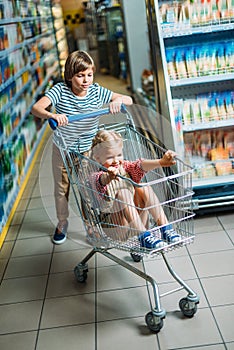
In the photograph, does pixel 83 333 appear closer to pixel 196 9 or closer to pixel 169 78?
pixel 169 78

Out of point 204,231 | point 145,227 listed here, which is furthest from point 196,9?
point 145,227

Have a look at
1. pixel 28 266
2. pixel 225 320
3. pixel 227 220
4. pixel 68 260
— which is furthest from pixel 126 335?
pixel 227 220

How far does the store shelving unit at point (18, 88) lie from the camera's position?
4.57 meters

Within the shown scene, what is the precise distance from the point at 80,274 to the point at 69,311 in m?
0.32

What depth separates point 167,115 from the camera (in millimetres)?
3830

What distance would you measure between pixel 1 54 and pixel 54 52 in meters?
5.77

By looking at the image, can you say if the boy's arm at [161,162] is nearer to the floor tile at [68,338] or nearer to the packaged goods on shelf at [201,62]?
the floor tile at [68,338]

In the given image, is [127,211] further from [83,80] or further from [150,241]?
[83,80]

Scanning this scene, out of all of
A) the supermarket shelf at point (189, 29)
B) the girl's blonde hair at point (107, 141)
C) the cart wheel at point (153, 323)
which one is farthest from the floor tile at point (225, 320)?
the supermarket shelf at point (189, 29)

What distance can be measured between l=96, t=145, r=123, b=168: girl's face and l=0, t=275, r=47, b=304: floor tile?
104 cm

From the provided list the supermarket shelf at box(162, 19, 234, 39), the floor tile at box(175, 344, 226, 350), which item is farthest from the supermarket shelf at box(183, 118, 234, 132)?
the floor tile at box(175, 344, 226, 350)

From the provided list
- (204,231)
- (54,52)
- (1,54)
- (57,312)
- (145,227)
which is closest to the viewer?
(145,227)

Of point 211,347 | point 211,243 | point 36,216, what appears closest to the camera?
point 211,347

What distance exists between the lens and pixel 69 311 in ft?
9.45
